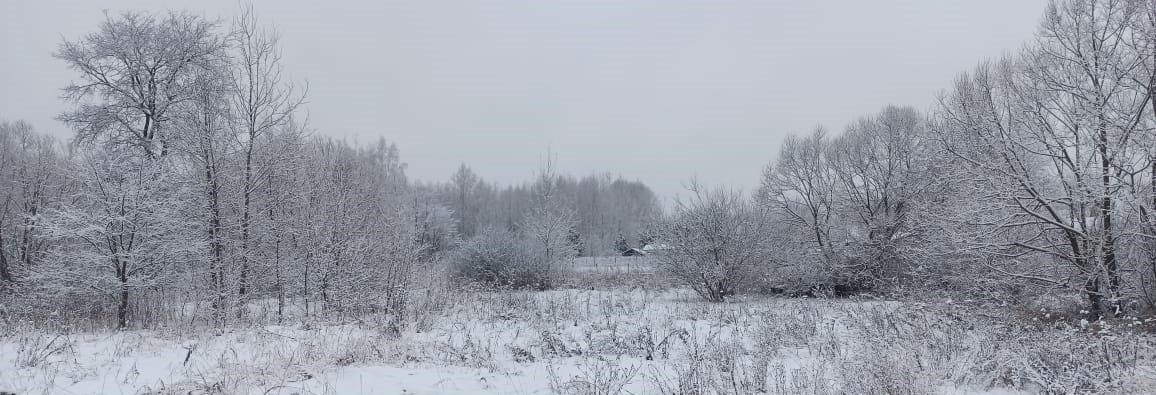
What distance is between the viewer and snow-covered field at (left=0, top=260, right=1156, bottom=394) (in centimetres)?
558

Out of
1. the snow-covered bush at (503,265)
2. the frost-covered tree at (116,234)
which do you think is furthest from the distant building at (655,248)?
the frost-covered tree at (116,234)

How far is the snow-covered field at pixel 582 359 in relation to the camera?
5.58 metres

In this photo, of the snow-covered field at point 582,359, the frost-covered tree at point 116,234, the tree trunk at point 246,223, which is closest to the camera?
the snow-covered field at point 582,359

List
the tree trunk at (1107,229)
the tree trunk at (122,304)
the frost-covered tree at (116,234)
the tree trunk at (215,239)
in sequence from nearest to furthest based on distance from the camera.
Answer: the frost-covered tree at (116,234) < the tree trunk at (122,304) < the tree trunk at (1107,229) < the tree trunk at (215,239)

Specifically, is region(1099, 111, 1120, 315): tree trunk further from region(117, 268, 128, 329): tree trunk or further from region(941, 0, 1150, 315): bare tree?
region(117, 268, 128, 329): tree trunk

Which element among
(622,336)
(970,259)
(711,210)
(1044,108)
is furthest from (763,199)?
(622,336)

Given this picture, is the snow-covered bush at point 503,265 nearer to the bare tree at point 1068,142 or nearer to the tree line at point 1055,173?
the tree line at point 1055,173

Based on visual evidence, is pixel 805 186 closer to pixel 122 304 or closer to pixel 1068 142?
pixel 1068 142

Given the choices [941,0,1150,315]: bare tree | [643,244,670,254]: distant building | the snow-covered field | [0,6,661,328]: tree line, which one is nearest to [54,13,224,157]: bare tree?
[0,6,661,328]: tree line

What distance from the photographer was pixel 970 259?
1259cm

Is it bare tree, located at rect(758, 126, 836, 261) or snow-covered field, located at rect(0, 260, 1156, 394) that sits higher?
bare tree, located at rect(758, 126, 836, 261)

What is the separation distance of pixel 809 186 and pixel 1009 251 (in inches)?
359

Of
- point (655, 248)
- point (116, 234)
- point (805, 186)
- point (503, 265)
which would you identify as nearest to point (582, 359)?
point (116, 234)

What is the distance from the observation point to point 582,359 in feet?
24.2
